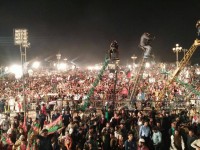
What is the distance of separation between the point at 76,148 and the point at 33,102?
1279 centimetres

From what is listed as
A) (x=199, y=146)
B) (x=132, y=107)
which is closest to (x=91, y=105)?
(x=132, y=107)

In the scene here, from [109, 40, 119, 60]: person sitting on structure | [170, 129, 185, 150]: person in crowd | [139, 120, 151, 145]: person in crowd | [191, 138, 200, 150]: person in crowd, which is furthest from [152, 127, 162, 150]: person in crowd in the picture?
A: [109, 40, 119, 60]: person sitting on structure

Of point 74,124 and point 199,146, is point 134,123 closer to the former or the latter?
point 74,124

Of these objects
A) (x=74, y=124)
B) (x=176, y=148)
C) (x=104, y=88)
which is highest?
(x=104, y=88)

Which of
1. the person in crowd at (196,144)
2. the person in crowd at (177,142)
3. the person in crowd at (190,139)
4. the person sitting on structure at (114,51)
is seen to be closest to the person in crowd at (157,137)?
the person in crowd at (177,142)

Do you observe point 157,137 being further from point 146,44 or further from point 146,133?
point 146,44

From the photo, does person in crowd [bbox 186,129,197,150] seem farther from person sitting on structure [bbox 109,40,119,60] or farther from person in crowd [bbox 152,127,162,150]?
person sitting on structure [bbox 109,40,119,60]

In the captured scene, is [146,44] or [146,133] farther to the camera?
[146,44]

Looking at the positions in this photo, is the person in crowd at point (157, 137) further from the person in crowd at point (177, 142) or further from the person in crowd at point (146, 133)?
the person in crowd at point (177, 142)

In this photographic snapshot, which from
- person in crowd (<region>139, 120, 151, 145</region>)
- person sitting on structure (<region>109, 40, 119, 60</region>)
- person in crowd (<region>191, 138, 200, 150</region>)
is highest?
person sitting on structure (<region>109, 40, 119, 60</region>)

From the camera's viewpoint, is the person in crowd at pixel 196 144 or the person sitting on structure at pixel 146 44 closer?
the person in crowd at pixel 196 144

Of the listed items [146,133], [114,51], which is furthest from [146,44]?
[146,133]

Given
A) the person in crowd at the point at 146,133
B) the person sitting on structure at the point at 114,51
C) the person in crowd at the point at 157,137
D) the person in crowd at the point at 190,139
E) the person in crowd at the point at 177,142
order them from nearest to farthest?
the person in crowd at the point at 190,139, the person in crowd at the point at 177,142, the person in crowd at the point at 157,137, the person in crowd at the point at 146,133, the person sitting on structure at the point at 114,51

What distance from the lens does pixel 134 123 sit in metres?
12.7
